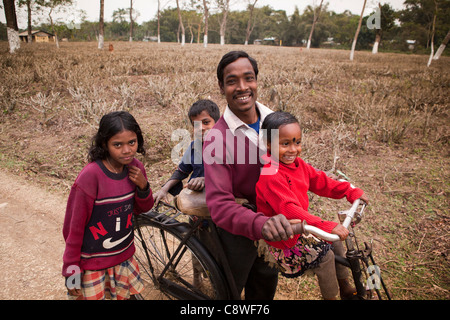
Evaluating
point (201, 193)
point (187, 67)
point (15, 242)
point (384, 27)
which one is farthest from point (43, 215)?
point (384, 27)

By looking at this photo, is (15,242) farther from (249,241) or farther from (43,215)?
(249,241)

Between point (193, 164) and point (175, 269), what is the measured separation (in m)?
1.00

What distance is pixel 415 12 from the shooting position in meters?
30.8

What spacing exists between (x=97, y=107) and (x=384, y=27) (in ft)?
136

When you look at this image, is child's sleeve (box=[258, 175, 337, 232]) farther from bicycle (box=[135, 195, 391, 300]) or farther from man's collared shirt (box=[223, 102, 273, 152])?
man's collared shirt (box=[223, 102, 273, 152])

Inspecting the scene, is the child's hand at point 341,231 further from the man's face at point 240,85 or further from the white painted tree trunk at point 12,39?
the white painted tree trunk at point 12,39

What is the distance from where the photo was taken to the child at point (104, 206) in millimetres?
1620

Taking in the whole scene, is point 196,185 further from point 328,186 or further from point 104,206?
point 328,186

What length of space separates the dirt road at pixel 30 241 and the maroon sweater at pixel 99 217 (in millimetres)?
1181

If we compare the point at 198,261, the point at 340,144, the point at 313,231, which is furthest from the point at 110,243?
the point at 340,144

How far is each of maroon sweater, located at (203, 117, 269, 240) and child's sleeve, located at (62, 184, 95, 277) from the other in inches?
30.6

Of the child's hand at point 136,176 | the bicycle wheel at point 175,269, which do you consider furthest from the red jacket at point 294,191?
the child's hand at point 136,176

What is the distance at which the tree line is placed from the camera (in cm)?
3030

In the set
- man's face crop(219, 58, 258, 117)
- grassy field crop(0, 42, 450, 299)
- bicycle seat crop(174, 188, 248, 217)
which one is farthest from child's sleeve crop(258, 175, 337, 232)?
grassy field crop(0, 42, 450, 299)
